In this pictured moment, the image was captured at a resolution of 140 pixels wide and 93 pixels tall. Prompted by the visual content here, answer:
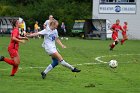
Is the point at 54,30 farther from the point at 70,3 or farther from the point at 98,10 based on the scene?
the point at 70,3

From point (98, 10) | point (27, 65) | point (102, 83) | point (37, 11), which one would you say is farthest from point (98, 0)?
point (102, 83)

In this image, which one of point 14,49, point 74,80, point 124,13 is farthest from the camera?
point 124,13

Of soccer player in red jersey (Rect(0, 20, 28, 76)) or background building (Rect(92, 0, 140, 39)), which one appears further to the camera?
background building (Rect(92, 0, 140, 39))

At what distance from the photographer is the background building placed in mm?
66000

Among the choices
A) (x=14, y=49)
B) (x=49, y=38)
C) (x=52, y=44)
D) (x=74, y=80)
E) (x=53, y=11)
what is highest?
(x=49, y=38)

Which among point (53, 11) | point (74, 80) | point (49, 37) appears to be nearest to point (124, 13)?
point (53, 11)

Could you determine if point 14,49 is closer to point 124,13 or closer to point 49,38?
point 49,38

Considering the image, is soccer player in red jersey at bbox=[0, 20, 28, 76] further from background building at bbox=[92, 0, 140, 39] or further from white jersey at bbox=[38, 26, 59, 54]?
background building at bbox=[92, 0, 140, 39]

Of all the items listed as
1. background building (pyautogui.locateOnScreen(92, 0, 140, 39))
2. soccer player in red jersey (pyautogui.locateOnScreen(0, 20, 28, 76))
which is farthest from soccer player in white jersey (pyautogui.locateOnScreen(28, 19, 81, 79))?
background building (pyautogui.locateOnScreen(92, 0, 140, 39))

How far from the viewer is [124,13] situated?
217ft

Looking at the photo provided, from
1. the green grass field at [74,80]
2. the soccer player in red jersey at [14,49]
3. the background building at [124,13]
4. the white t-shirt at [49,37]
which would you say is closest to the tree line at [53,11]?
the background building at [124,13]

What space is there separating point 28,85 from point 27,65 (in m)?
6.19

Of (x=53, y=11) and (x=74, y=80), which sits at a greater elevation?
(x=74, y=80)

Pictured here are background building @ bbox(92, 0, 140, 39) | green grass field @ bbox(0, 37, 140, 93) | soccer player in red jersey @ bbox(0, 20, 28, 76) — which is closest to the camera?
green grass field @ bbox(0, 37, 140, 93)
